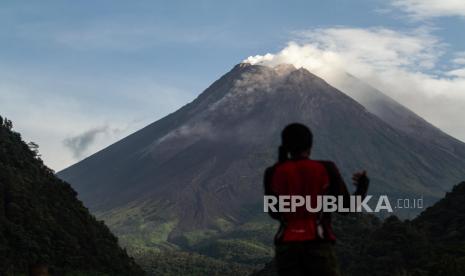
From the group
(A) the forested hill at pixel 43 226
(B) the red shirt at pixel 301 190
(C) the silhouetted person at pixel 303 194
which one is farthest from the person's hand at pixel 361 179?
(A) the forested hill at pixel 43 226

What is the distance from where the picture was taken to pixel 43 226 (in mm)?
103938

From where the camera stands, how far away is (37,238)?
98312 millimetres


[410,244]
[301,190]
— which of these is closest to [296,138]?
[301,190]

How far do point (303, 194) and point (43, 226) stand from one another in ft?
326

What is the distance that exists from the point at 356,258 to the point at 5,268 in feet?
149

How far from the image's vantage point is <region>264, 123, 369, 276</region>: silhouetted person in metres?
8.43

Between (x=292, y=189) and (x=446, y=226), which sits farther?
(x=446, y=226)

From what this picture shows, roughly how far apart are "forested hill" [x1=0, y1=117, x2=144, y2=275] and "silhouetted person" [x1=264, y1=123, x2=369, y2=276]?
7456cm

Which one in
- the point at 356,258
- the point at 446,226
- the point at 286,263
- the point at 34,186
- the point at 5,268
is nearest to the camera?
the point at 286,263

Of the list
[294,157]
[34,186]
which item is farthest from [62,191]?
[294,157]

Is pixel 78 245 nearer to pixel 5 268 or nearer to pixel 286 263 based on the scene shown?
pixel 5 268

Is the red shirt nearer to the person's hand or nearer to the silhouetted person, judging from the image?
the silhouetted person

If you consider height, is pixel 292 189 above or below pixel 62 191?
below

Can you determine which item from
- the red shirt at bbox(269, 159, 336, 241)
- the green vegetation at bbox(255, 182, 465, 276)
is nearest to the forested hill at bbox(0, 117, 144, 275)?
the green vegetation at bbox(255, 182, 465, 276)
